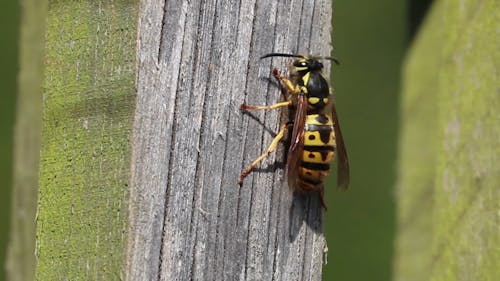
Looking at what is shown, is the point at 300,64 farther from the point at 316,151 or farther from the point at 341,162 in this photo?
the point at 341,162

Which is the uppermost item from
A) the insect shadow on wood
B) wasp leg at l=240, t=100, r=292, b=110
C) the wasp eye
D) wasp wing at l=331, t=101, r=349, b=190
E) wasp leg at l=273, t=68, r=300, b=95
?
the wasp eye

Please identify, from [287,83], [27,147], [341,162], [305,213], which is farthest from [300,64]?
[27,147]

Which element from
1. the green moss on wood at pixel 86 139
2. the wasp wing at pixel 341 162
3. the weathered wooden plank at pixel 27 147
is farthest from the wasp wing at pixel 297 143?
the weathered wooden plank at pixel 27 147

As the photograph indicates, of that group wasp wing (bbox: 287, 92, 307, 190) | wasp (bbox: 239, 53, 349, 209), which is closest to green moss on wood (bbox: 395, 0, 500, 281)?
wasp (bbox: 239, 53, 349, 209)

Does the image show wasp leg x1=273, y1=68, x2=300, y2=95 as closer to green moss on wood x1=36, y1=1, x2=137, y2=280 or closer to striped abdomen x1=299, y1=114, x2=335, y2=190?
striped abdomen x1=299, y1=114, x2=335, y2=190

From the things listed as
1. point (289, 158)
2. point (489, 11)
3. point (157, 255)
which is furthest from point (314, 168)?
point (489, 11)

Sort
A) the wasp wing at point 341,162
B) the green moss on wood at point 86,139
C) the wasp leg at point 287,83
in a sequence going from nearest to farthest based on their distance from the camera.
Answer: the green moss on wood at point 86,139 < the wasp leg at point 287,83 < the wasp wing at point 341,162

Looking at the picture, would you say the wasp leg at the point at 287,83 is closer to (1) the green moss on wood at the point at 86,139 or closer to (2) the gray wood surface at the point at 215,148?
(2) the gray wood surface at the point at 215,148
